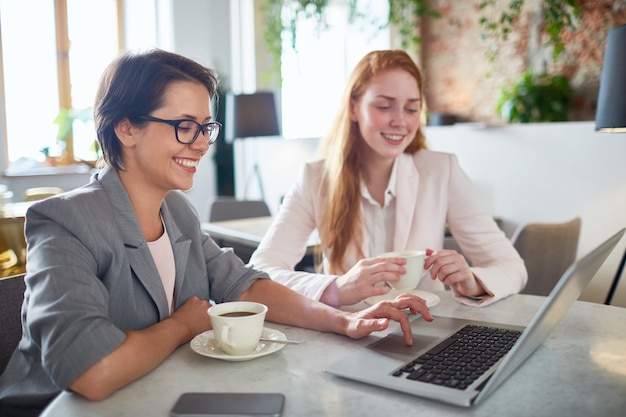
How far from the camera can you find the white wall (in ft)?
10.6

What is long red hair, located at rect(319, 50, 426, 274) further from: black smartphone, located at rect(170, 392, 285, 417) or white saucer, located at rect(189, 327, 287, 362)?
black smartphone, located at rect(170, 392, 285, 417)

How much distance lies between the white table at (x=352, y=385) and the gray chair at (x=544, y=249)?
3.86ft

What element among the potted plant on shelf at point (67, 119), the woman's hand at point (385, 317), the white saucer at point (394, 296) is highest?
the potted plant on shelf at point (67, 119)

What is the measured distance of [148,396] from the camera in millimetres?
965

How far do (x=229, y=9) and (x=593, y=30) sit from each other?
3500mm

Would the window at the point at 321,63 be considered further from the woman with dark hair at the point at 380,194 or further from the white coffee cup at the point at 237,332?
the white coffee cup at the point at 237,332

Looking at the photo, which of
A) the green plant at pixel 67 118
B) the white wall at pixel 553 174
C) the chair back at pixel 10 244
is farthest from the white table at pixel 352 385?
the green plant at pixel 67 118

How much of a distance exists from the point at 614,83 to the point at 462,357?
178 cm

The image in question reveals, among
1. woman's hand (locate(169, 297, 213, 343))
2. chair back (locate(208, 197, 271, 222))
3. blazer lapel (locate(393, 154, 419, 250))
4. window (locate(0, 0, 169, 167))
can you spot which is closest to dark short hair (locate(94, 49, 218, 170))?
Result: woman's hand (locate(169, 297, 213, 343))

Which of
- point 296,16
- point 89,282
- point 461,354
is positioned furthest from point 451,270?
point 296,16

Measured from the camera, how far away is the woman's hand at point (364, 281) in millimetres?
1383

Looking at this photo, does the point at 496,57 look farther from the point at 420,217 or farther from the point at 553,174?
the point at 420,217

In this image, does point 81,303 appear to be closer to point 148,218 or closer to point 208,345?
point 208,345

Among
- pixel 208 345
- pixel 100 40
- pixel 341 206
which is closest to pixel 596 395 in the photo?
pixel 208 345
